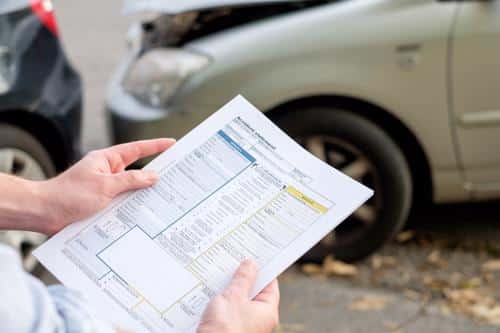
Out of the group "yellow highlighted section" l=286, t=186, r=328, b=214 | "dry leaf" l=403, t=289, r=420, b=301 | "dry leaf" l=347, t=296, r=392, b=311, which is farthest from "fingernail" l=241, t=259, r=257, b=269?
"dry leaf" l=403, t=289, r=420, b=301

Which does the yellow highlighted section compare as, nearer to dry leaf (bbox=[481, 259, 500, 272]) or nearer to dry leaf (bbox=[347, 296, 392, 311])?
dry leaf (bbox=[347, 296, 392, 311])

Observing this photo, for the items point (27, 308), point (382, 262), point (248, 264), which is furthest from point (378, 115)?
point (27, 308)

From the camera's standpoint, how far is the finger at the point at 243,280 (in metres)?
1.40

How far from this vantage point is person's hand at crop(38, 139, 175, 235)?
63.3 inches

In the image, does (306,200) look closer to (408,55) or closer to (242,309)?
(242,309)

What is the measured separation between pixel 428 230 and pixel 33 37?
205 centimetres

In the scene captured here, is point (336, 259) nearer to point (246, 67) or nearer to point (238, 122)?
point (246, 67)

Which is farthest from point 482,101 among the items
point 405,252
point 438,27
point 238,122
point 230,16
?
point 238,122

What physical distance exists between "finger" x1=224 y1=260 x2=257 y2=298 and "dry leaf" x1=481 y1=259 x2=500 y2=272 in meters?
2.36

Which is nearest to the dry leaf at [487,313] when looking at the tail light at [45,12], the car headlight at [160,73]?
the car headlight at [160,73]

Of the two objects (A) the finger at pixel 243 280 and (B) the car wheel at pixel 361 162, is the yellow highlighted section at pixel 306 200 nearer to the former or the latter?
(A) the finger at pixel 243 280

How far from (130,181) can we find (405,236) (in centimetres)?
251

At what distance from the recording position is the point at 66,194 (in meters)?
1.62

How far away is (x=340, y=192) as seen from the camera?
158cm
